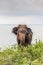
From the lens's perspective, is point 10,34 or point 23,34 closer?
point 23,34

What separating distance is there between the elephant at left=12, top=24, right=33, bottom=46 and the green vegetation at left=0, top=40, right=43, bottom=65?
41 mm

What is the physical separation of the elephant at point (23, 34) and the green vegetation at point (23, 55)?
0.04 meters

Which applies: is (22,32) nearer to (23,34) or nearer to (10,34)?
(23,34)

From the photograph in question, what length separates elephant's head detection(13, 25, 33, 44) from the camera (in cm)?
131

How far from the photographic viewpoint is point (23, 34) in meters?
1.31

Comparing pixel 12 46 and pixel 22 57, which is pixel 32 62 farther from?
pixel 12 46

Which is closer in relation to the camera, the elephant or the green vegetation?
the green vegetation

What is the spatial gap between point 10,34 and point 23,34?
A: 136 mm

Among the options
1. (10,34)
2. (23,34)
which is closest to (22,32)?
(23,34)

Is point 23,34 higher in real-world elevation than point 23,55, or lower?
higher

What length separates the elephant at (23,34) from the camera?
51.6 inches

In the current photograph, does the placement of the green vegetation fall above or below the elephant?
below
